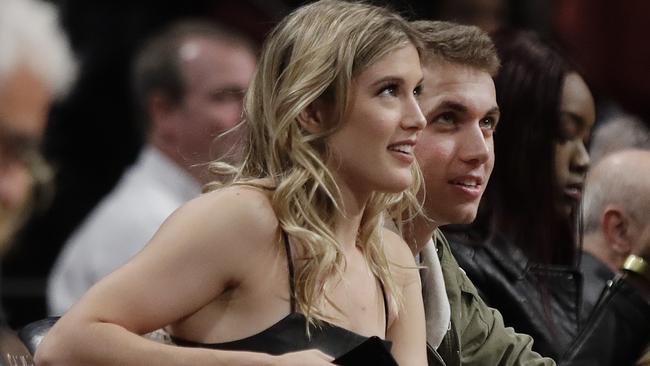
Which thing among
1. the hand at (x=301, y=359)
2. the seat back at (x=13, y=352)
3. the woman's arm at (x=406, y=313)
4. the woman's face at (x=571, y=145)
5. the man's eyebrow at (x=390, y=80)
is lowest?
the woman's face at (x=571, y=145)

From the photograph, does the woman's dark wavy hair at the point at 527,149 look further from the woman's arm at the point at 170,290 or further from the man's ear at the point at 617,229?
the woman's arm at the point at 170,290

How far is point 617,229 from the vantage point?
323cm

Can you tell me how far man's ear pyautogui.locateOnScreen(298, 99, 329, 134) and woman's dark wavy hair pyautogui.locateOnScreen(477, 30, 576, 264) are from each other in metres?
1.09

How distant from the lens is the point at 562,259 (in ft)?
11.2

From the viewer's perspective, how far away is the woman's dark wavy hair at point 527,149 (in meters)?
3.27

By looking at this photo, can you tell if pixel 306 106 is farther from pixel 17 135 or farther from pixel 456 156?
pixel 17 135

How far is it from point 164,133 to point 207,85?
205 mm

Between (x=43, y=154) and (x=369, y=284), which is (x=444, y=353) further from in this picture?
(x=43, y=154)

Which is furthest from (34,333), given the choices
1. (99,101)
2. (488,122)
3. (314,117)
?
(99,101)

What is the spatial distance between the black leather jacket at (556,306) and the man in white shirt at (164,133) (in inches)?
64.5

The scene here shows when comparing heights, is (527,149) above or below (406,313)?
below

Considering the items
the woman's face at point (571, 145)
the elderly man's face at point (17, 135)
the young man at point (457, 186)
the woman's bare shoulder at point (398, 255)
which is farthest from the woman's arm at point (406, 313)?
the elderly man's face at point (17, 135)

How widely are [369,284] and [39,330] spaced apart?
0.50 meters

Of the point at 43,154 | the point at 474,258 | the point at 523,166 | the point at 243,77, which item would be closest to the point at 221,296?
the point at 474,258
